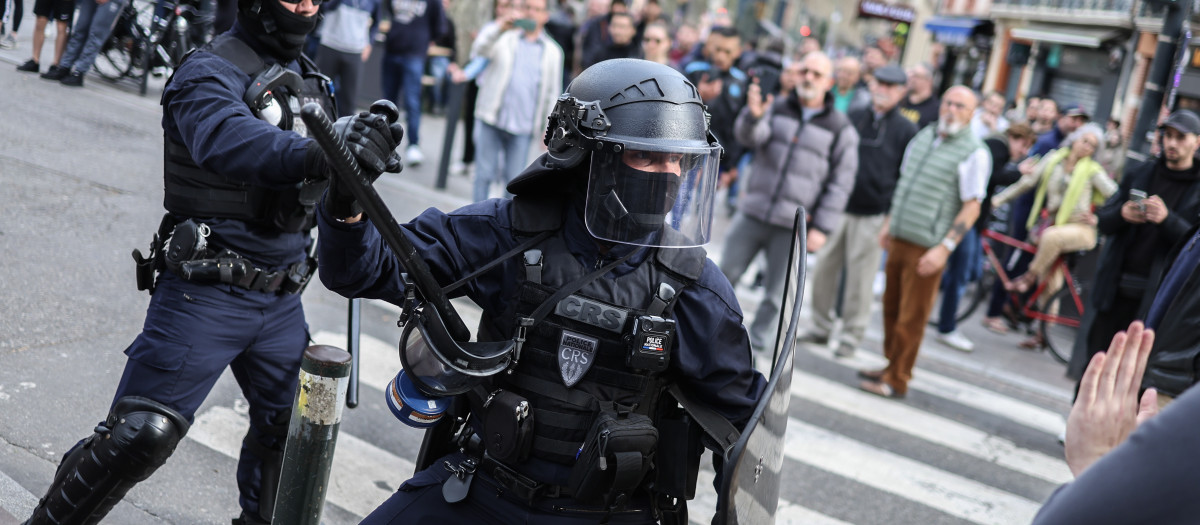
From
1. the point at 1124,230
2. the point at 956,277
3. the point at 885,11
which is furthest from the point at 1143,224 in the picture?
the point at 885,11

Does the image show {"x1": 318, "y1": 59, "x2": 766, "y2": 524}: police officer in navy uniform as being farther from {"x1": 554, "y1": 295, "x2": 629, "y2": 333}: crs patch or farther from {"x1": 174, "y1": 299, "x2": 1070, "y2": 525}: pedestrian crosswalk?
{"x1": 174, "y1": 299, "x2": 1070, "y2": 525}: pedestrian crosswalk

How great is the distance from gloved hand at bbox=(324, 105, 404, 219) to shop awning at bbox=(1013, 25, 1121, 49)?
25.3 metres

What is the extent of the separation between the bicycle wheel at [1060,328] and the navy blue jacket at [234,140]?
7.33 m

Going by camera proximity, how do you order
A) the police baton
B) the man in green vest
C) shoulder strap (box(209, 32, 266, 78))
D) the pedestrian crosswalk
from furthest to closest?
the man in green vest, the pedestrian crosswalk, shoulder strap (box(209, 32, 266, 78)), the police baton

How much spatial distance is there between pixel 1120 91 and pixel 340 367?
82.1 feet

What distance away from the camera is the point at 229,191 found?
3.02m

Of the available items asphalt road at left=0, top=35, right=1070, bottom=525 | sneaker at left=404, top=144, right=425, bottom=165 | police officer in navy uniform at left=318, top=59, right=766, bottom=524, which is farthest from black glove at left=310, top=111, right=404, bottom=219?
sneaker at left=404, top=144, right=425, bottom=165

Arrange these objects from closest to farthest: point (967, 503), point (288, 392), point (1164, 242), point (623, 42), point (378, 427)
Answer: point (288, 392)
point (378, 427)
point (967, 503)
point (1164, 242)
point (623, 42)

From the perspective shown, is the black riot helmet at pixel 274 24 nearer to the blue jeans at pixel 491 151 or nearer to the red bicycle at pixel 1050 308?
the blue jeans at pixel 491 151

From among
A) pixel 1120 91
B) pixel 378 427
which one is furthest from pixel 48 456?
pixel 1120 91

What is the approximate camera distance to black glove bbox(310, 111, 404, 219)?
2100 mm

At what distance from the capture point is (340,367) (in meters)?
2.61

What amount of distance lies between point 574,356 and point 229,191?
1.22 m

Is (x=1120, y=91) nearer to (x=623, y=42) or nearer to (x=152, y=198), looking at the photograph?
(x=623, y=42)
